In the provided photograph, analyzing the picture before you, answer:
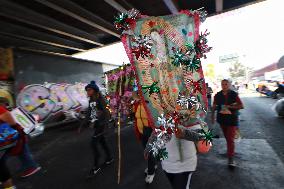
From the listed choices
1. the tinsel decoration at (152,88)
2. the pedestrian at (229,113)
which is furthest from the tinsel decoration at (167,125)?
the pedestrian at (229,113)

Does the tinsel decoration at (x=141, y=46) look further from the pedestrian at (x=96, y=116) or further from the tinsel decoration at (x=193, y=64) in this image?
the pedestrian at (x=96, y=116)

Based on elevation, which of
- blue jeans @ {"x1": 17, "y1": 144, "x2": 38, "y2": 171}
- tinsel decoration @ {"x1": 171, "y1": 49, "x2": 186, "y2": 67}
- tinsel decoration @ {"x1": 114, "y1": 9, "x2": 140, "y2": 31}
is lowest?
blue jeans @ {"x1": 17, "y1": 144, "x2": 38, "y2": 171}

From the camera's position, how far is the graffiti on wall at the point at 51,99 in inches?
537

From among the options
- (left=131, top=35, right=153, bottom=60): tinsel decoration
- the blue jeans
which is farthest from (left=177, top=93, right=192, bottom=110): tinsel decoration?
the blue jeans

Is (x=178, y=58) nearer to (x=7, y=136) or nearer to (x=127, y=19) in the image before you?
(x=127, y=19)

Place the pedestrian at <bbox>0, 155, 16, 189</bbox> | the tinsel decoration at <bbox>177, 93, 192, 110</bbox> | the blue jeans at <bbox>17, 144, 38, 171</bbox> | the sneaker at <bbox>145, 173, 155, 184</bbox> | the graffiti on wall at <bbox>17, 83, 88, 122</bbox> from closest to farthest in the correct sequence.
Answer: the tinsel decoration at <bbox>177, 93, 192, 110</bbox> < the pedestrian at <bbox>0, 155, 16, 189</bbox> < the sneaker at <bbox>145, 173, 155, 184</bbox> < the blue jeans at <bbox>17, 144, 38, 171</bbox> < the graffiti on wall at <bbox>17, 83, 88, 122</bbox>

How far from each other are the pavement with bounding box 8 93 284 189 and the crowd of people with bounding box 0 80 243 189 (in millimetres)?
301

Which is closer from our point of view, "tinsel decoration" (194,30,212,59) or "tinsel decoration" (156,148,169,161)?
"tinsel decoration" (156,148,169,161)

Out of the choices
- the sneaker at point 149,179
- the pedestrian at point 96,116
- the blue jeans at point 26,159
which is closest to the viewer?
the sneaker at point 149,179

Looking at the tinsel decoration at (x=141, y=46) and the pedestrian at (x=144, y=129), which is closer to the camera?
the tinsel decoration at (x=141, y=46)

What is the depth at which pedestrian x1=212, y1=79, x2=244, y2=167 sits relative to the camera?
5.40 m

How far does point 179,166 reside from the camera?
2.82 m

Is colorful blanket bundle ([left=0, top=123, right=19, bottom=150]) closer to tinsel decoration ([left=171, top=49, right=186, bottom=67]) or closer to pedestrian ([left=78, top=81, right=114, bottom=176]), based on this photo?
pedestrian ([left=78, top=81, right=114, bottom=176])

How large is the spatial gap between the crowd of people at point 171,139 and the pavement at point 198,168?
30 cm
